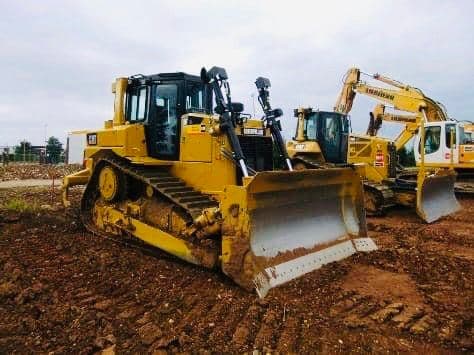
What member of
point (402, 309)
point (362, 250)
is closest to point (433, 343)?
point (402, 309)

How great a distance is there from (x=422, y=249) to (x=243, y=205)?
12.2ft

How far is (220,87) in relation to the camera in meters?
6.43

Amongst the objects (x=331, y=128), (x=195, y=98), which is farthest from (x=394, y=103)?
(x=195, y=98)

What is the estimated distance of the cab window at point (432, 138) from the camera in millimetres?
14820

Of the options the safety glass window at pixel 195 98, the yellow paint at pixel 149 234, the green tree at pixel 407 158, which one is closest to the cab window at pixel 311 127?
the safety glass window at pixel 195 98

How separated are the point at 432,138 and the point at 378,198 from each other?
5443 mm

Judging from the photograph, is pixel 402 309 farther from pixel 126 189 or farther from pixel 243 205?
pixel 126 189

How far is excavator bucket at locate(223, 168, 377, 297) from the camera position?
5.10 meters

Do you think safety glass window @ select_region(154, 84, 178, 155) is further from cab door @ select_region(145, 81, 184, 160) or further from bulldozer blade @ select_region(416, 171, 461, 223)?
bulldozer blade @ select_region(416, 171, 461, 223)

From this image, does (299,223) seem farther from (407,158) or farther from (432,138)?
(407,158)

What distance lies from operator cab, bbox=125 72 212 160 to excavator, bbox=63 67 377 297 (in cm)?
2

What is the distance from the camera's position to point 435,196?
35.4 feet

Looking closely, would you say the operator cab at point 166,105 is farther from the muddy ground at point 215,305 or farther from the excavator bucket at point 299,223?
the excavator bucket at point 299,223

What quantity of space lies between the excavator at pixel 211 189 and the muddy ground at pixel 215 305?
314mm
